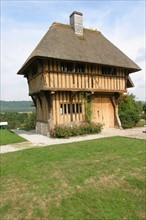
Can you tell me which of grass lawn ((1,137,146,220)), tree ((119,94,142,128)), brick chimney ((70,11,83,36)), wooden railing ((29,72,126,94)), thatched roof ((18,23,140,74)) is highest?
brick chimney ((70,11,83,36))

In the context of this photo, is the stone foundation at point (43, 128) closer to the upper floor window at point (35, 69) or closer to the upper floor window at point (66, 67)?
the upper floor window at point (35, 69)

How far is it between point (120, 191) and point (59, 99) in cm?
809

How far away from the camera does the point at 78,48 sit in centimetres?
1228

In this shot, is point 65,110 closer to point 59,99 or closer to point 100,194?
point 59,99

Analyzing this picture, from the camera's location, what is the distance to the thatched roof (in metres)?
11.0

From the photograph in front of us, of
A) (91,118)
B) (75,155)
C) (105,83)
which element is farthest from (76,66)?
(75,155)

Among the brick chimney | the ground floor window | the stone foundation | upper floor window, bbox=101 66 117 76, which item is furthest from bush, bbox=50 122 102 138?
the brick chimney

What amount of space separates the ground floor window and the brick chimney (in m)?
5.30

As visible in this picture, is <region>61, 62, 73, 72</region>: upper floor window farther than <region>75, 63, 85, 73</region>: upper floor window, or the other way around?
<region>75, 63, 85, 73</region>: upper floor window

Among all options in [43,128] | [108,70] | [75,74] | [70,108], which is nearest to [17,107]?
[43,128]

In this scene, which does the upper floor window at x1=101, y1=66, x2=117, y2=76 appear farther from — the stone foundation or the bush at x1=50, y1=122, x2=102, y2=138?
the stone foundation

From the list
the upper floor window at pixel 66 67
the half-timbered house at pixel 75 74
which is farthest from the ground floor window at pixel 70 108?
the upper floor window at pixel 66 67

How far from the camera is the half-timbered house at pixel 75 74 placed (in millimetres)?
11133

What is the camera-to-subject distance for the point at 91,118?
12.8 metres
